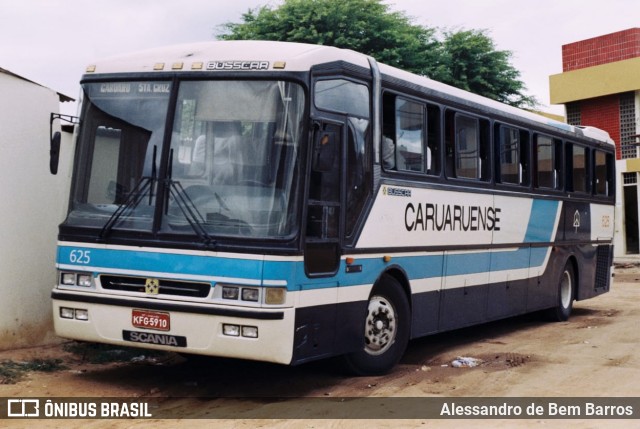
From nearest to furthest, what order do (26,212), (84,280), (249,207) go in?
(249,207)
(84,280)
(26,212)

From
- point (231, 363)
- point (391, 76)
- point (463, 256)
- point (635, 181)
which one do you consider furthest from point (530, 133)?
point (635, 181)

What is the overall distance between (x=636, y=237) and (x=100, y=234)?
29098mm

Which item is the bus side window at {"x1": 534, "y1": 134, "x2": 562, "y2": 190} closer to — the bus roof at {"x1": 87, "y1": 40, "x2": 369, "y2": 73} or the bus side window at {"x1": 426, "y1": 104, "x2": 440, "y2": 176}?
the bus side window at {"x1": 426, "y1": 104, "x2": 440, "y2": 176}

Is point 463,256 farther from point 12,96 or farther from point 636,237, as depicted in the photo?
point 636,237

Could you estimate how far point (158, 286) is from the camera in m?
7.86

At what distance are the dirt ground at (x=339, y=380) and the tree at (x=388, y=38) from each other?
73.7 feet

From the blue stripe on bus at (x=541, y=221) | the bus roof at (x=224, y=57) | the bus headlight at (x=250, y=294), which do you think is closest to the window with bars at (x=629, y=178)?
the blue stripe on bus at (x=541, y=221)

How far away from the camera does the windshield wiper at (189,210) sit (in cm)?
771

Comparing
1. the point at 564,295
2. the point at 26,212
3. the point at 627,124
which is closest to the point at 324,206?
the point at 26,212

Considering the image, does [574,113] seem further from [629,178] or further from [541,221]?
[541,221]

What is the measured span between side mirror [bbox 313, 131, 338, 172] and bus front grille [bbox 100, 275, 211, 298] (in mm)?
1395

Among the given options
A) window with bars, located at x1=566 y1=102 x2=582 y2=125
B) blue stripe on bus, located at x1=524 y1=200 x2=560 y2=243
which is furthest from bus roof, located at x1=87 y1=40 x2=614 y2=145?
window with bars, located at x1=566 y1=102 x2=582 y2=125

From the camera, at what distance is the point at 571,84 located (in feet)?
118

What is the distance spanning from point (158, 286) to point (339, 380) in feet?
7.08
